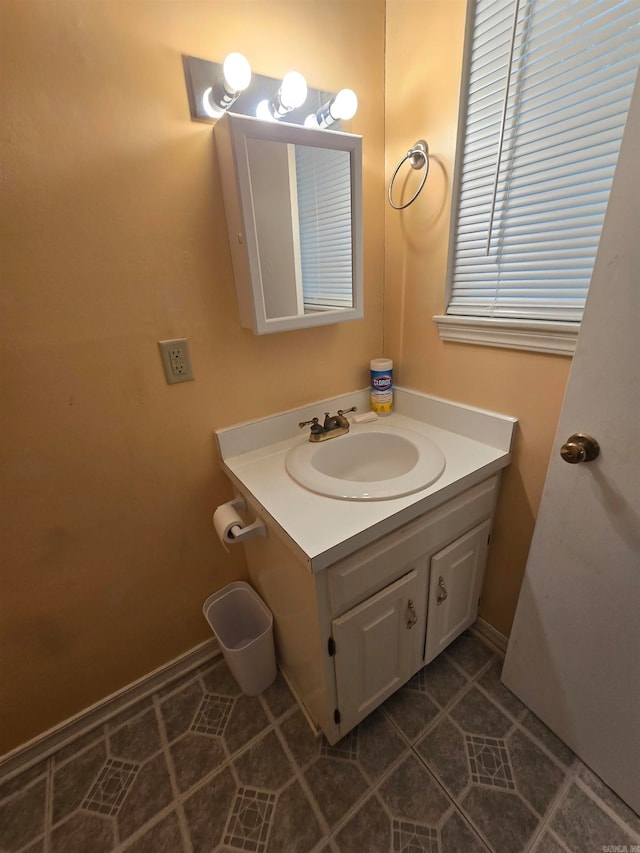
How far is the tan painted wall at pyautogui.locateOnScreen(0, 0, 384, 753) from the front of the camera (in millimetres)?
774

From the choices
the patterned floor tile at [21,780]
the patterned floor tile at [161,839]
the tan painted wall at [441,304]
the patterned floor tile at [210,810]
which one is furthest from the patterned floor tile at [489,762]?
the patterned floor tile at [21,780]

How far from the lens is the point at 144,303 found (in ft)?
3.09

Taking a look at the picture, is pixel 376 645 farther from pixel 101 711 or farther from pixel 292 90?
pixel 292 90

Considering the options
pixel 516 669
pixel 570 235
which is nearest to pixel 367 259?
pixel 570 235

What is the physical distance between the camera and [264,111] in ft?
3.13

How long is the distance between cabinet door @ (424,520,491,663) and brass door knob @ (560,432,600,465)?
1.45ft

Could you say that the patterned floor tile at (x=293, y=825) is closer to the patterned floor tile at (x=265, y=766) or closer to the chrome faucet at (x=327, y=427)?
the patterned floor tile at (x=265, y=766)

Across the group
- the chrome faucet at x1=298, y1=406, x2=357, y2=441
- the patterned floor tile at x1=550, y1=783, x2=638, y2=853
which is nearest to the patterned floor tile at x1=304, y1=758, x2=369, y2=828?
the patterned floor tile at x1=550, y1=783, x2=638, y2=853

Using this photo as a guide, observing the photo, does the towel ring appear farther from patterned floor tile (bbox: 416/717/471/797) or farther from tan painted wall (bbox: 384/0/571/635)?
patterned floor tile (bbox: 416/717/471/797)

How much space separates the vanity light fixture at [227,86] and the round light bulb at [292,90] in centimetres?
9

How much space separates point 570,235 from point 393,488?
745 millimetres

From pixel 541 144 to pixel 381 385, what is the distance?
2.62ft

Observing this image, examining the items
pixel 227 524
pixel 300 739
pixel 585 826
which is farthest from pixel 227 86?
pixel 585 826

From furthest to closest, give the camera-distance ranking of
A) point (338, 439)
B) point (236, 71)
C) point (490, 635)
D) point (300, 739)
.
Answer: point (490, 635) → point (338, 439) → point (300, 739) → point (236, 71)
